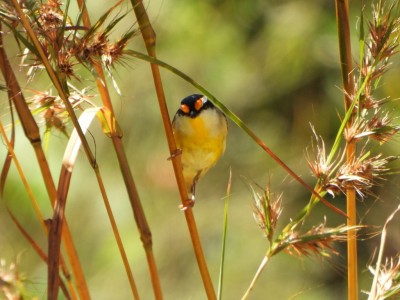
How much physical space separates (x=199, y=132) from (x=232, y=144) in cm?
165

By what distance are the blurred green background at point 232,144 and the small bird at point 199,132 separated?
1459 millimetres

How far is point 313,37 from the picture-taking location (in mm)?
4227

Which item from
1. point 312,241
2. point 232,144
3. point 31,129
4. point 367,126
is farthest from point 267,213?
point 232,144

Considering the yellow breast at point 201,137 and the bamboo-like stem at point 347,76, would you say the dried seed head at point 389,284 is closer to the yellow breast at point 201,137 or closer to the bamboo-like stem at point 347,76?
the bamboo-like stem at point 347,76

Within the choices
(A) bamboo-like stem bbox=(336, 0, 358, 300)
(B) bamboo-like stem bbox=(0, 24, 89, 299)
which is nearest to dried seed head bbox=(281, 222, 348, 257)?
(A) bamboo-like stem bbox=(336, 0, 358, 300)

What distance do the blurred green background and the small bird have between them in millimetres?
1459

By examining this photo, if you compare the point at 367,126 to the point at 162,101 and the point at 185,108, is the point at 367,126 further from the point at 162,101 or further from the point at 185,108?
the point at 185,108

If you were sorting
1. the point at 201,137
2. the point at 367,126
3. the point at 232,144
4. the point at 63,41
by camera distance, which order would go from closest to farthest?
the point at 63,41 → the point at 367,126 → the point at 201,137 → the point at 232,144

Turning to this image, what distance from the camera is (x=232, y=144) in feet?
14.1

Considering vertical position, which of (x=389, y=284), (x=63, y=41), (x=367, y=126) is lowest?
(x=389, y=284)

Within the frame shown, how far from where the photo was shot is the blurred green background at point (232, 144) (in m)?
4.24

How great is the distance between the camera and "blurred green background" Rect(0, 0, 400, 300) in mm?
4242

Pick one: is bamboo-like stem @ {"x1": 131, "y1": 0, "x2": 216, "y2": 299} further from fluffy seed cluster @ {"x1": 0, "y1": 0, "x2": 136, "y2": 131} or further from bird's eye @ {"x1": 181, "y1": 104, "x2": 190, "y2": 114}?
bird's eye @ {"x1": 181, "y1": 104, "x2": 190, "y2": 114}

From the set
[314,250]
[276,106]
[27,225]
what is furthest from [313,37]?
[314,250]
